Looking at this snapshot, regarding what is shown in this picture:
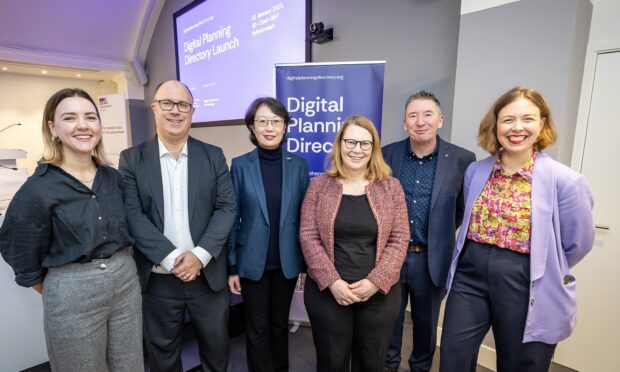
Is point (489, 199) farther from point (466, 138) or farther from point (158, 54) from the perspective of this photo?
point (158, 54)

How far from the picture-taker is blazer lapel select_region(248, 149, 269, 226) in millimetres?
1624

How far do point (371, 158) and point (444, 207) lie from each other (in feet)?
1.69

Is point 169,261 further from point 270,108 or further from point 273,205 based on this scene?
point 270,108

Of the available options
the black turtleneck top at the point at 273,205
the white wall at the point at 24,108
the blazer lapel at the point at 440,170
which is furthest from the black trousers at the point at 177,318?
the white wall at the point at 24,108

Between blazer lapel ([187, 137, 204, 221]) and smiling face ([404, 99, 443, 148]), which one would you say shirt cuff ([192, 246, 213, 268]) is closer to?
blazer lapel ([187, 137, 204, 221])

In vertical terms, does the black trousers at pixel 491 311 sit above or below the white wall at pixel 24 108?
below

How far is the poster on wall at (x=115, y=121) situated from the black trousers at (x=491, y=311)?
5722mm

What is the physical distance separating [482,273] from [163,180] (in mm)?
1506

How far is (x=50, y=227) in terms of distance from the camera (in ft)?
3.97

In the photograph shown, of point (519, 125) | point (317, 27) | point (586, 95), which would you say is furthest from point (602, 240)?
point (317, 27)

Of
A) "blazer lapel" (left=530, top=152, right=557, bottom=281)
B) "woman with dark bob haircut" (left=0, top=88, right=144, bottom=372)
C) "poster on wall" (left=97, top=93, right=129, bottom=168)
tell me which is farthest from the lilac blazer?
"poster on wall" (left=97, top=93, right=129, bottom=168)

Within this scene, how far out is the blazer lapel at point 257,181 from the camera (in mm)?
1624

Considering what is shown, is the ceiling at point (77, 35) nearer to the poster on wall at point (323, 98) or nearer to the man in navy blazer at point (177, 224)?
the poster on wall at point (323, 98)

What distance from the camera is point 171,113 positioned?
151 centimetres
